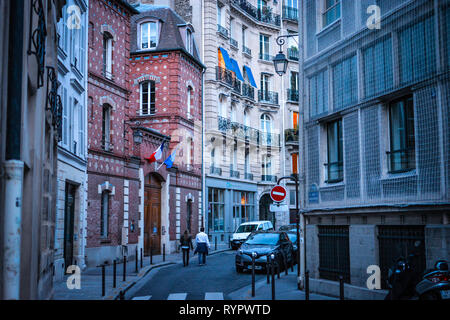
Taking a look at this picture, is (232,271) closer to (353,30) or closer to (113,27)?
(353,30)

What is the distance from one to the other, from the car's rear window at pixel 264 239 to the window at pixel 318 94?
7.43 metres

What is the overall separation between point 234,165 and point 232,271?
2176cm

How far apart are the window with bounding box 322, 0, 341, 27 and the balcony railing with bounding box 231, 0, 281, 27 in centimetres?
2895

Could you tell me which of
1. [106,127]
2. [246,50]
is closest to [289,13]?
[246,50]

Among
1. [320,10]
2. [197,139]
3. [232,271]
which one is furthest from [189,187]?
[320,10]

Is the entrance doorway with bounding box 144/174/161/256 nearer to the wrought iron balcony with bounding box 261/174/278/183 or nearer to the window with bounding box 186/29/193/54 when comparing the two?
the window with bounding box 186/29/193/54

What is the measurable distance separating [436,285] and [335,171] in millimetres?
6044

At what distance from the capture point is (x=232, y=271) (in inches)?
854

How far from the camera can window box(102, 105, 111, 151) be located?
25.2 m

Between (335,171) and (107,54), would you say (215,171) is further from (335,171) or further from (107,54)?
(335,171)

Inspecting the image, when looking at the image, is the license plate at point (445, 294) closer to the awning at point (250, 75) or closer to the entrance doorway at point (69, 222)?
the entrance doorway at point (69, 222)

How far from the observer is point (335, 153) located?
50.5 feet

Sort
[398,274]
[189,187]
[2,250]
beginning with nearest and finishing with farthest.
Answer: [2,250] → [398,274] → [189,187]

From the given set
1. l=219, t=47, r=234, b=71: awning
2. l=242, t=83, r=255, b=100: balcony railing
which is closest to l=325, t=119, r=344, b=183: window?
l=219, t=47, r=234, b=71: awning
